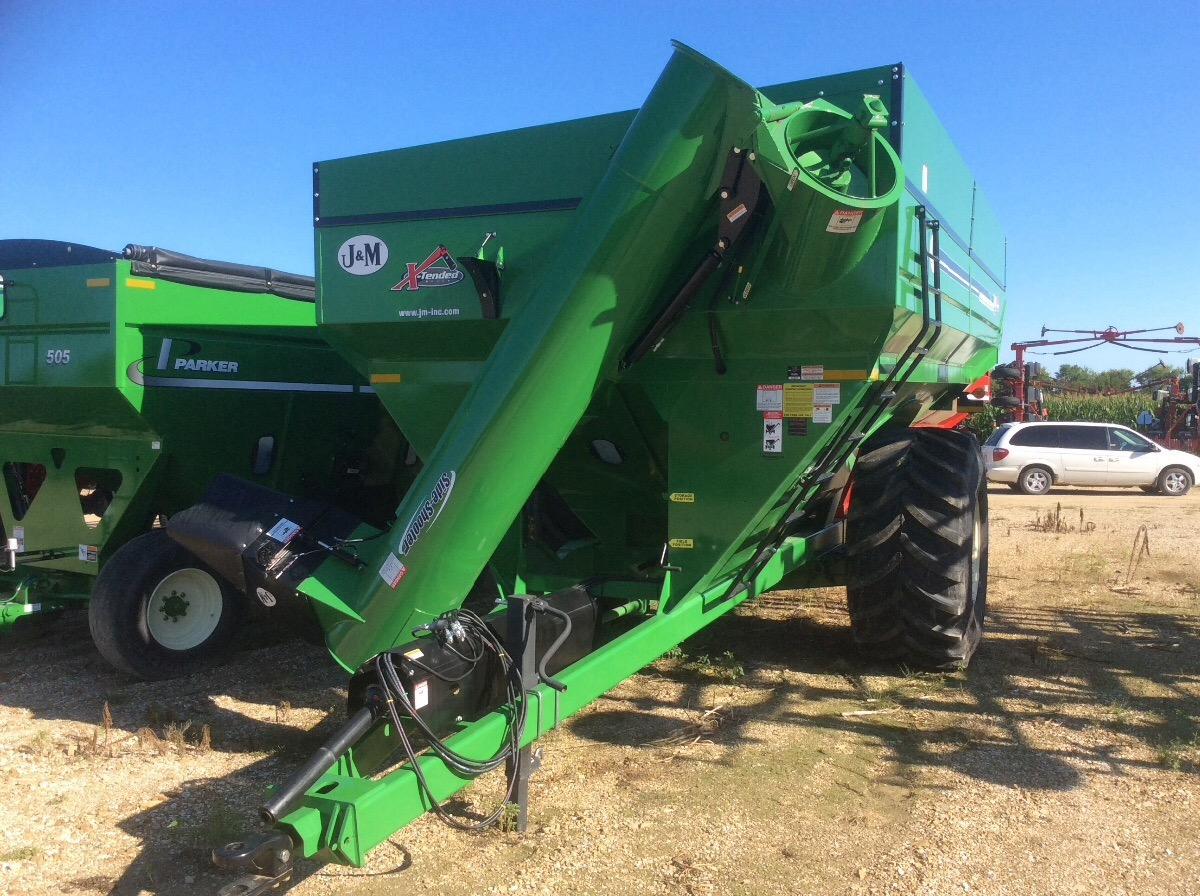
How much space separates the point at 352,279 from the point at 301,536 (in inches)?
45.7

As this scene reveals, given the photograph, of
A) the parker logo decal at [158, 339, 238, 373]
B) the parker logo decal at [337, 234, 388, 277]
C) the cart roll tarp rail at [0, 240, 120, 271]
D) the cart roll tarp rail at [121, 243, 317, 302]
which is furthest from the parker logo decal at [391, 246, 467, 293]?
the cart roll tarp rail at [0, 240, 120, 271]

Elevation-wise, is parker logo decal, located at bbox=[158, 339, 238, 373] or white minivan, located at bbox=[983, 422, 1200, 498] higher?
parker logo decal, located at bbox=[158, 339, 238, 373]

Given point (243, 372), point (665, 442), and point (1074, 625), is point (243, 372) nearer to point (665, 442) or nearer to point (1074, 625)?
point (665, 442)

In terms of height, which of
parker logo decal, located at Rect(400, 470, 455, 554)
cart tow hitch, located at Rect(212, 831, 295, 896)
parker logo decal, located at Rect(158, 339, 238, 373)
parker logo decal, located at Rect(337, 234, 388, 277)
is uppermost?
parker logo decal, located at Rect(337, 234, 388, 277)

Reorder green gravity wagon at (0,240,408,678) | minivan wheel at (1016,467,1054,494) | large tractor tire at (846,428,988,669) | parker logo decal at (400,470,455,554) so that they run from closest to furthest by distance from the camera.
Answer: parker logo decal at (400,470,455,554) < large tractor tire at (846,428,988,669) < green gravity wagon at (0,240,408,678) < minivan wheel at (1016,467,1054,494)

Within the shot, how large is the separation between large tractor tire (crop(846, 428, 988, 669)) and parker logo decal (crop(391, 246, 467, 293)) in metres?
2.33

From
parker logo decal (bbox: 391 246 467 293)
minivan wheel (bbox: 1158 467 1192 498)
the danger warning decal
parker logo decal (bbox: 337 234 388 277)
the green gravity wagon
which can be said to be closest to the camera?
the danger warning decal

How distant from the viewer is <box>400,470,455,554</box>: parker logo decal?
336 cm

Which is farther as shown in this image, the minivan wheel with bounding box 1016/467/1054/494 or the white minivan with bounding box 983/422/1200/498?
the minivan wheel with bounding box 1016/467/1054/494

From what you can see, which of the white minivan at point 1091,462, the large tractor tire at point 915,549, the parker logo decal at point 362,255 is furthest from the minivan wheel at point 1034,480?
the parker logo decal at point 362,255

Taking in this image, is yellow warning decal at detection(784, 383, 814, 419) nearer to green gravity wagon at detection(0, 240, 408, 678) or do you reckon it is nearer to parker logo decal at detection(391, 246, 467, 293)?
parker logo decal at detection(391, 246, 467, 293)

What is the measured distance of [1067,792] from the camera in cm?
354

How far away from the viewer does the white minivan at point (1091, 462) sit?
1587cm

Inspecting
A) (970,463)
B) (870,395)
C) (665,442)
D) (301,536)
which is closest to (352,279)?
(301,536)
